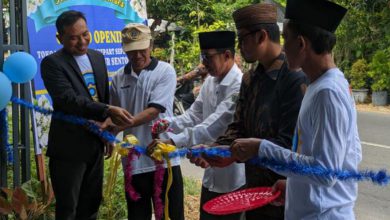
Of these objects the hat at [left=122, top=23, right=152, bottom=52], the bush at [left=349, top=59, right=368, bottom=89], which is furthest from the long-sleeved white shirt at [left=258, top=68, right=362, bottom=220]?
the bush at [left=349, top=59, right=368, bottom=89]

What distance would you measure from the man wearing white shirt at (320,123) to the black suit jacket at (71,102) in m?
1.57

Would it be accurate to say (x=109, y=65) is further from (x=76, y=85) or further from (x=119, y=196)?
(x=76, y=85)

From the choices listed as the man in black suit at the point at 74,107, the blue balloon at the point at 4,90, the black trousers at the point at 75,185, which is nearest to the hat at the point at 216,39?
the man in black suit at the point at 74,107

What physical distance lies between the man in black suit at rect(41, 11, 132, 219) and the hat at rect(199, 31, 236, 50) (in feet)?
2.54

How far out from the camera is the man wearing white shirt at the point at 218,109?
273 cm

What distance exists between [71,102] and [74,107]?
4cm

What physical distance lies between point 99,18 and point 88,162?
Answer: 207 centimetres

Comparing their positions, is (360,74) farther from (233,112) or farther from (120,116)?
(120,116)

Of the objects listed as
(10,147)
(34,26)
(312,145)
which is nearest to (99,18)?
(34,26)

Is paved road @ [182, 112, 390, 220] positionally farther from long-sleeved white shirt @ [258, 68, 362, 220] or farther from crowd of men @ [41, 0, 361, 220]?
long-sleeved white shirt @ [258, 68, 362, 220]

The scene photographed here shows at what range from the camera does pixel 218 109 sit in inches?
109

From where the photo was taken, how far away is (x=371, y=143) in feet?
26.2

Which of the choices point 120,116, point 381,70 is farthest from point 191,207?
point 381,70

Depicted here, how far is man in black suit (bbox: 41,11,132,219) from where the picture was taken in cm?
305
